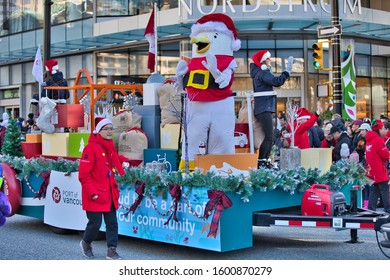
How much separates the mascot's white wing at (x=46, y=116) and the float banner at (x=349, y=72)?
710 inches

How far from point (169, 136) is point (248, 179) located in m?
2.19

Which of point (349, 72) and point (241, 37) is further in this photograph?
point (349, 72)

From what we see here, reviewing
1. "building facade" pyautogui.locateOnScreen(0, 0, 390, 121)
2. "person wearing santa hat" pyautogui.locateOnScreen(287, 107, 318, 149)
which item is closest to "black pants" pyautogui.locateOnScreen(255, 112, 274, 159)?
"person wearing santa hat" pyautogui.locateOnScreen(287, 107, 318, 149)

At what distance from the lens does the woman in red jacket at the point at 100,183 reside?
23.7 feet

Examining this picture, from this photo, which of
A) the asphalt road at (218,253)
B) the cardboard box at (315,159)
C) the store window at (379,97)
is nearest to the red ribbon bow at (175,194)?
the asphalt road at (218,253)

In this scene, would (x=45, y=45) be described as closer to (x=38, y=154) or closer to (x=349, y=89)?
(x=38, y=154)

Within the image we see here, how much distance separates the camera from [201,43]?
839 cm

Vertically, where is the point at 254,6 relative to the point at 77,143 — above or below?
above

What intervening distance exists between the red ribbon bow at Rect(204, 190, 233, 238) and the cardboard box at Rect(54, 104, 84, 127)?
4006 millimetres

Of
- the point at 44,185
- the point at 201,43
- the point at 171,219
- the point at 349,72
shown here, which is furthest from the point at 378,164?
the point at 349,72

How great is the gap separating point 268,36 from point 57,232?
1888cm

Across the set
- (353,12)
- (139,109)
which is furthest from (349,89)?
(139,109)

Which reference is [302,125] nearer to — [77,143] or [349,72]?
[77,143]

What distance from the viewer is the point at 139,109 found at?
9.79 metres
